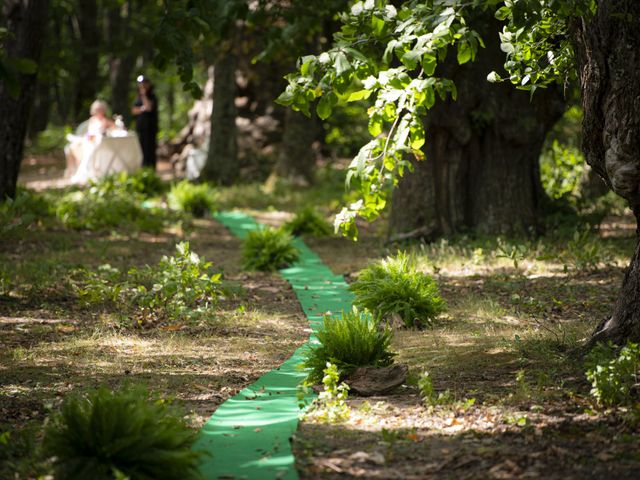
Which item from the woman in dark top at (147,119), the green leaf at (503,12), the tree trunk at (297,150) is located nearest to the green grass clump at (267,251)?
the green leaf at (503,12)

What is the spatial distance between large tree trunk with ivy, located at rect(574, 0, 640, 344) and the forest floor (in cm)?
59

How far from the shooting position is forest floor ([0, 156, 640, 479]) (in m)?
4.55

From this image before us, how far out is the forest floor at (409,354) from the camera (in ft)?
14.9

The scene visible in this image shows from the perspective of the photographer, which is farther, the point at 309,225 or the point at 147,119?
the point at 147,119

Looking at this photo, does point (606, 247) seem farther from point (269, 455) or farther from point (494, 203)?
point (269, 455)

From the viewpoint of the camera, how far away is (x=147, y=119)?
19969mm

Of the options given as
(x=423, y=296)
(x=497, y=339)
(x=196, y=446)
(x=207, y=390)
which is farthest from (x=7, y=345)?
(x=497, y=339)

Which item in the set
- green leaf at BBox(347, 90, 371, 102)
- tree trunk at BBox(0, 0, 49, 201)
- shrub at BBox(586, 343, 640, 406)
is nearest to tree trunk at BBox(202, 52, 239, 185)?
tree trunk at BBox(0, 0, 49, 201)

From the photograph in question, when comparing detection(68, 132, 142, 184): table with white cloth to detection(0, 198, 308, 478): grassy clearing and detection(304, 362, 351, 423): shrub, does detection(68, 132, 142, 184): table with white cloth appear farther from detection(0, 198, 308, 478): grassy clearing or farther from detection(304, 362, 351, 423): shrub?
detection(304, 362, 351, 423): shrub

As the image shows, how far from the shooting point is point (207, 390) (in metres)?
5.94

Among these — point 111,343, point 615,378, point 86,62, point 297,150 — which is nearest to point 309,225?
point 297,150

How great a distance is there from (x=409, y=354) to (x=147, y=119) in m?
14.5

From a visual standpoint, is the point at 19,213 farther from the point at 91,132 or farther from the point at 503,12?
the point at 91,132

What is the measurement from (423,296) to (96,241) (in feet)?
21.6
